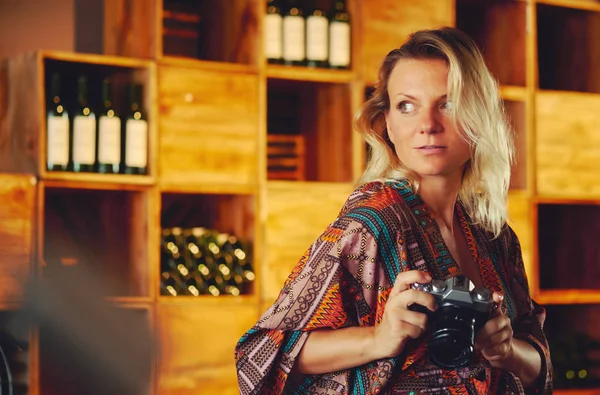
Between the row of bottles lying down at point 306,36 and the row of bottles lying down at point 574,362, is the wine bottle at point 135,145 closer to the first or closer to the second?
the row of bottles lying down at point 306,36

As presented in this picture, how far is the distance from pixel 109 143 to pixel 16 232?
43 cm

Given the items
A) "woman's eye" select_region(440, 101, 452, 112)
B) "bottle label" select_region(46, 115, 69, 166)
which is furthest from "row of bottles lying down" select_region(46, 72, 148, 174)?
"woman's eye" select_region(440, 101, 452, 112)

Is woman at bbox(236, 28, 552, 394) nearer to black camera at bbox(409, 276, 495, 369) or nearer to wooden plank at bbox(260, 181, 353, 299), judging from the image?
black camera at bbox(409, 276, 495, 369)

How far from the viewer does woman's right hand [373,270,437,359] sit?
1.33 metres

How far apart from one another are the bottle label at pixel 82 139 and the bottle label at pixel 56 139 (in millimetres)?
40

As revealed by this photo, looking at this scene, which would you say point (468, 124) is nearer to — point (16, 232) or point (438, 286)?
point (438, 286)

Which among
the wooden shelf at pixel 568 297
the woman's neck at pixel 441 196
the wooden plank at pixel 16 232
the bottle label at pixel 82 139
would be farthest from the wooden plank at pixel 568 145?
the woman's neck at pixel 441 196

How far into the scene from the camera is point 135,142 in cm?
349

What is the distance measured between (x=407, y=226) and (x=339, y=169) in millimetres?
2522

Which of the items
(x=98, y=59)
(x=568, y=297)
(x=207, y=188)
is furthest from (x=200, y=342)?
(x=568, y=297)

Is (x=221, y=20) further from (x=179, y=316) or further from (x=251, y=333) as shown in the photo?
(x=251, y=333)

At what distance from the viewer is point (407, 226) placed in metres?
1.47

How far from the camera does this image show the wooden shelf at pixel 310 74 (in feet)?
12.3

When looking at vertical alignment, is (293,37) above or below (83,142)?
above
